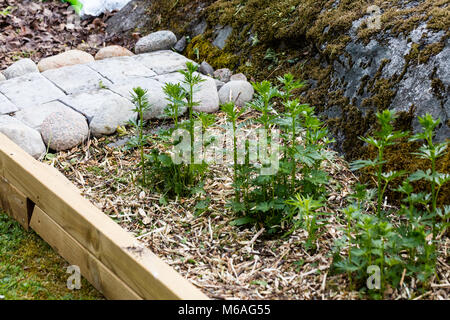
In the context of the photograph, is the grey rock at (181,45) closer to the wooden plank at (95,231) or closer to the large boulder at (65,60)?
the large boulder at (65,60)

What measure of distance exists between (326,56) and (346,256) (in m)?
1.90

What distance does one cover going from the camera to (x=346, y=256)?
263cm

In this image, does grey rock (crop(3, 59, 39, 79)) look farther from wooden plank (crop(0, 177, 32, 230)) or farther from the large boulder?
wooden plank (crop(0, 177, 32, 230))

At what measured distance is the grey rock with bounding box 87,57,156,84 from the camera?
473cm

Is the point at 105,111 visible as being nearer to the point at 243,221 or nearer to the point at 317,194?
the point at 243,221

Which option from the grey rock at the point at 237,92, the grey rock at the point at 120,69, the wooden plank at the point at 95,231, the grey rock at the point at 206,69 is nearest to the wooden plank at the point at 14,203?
the wooden plank at the point at 95,231

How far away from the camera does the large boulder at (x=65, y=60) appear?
16.6ft

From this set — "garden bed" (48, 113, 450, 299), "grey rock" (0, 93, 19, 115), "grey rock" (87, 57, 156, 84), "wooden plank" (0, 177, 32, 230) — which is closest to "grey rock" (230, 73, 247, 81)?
"grey rock" (87, 57, 156, 84)

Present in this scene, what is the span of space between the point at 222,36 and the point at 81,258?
2.91 meters

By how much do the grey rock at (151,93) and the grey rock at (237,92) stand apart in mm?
365

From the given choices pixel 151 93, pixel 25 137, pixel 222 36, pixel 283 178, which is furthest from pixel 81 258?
pixel 222 36

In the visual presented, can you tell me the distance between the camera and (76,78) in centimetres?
471
